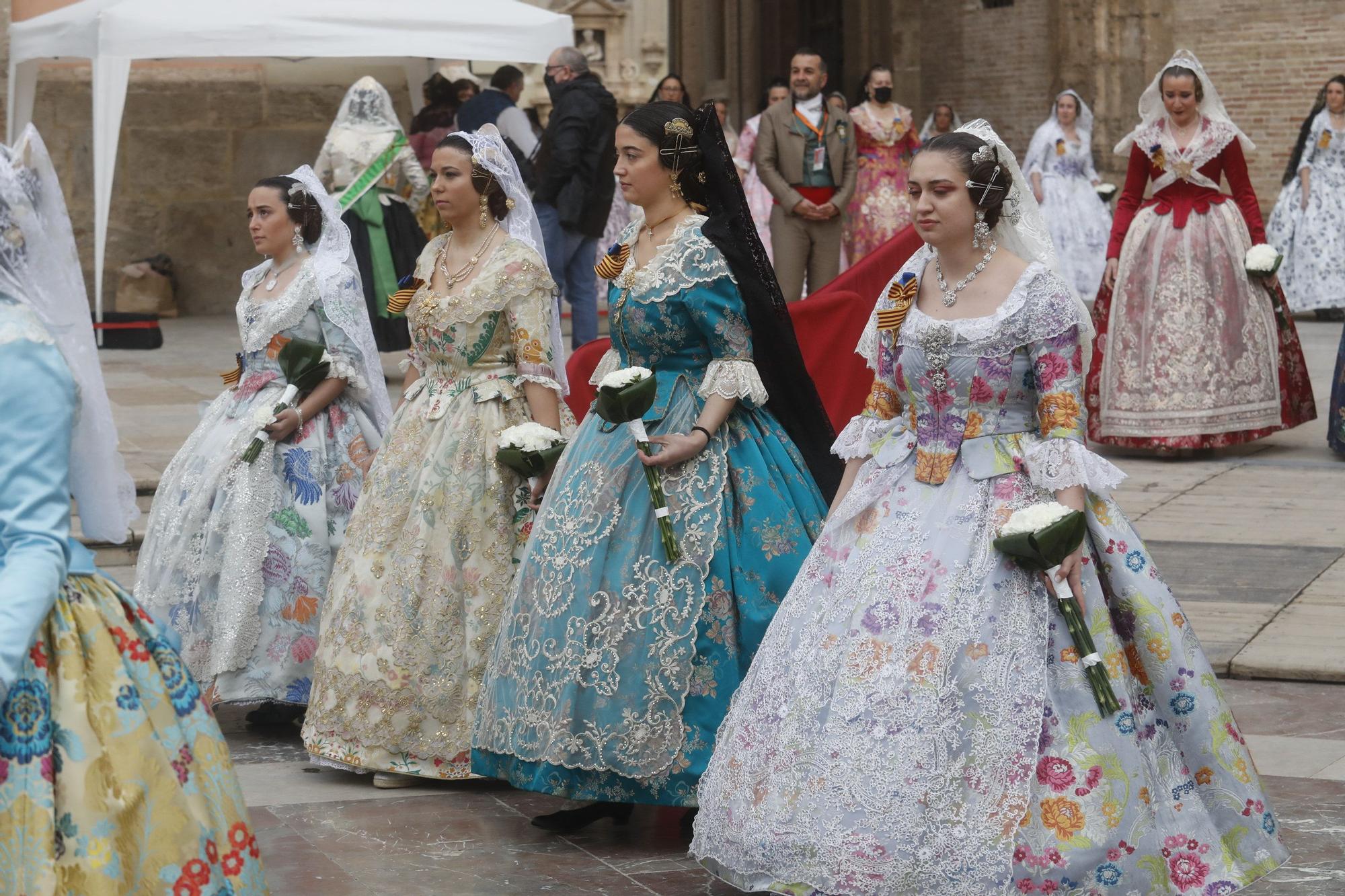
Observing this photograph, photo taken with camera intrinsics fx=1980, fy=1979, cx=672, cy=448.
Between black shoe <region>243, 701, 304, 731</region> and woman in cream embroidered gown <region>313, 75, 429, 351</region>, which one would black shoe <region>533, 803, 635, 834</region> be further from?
woman in cream embroidered gown <region>313, 75, 429, 351</region>

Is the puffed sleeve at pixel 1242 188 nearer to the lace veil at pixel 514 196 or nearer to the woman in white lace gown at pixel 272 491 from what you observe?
the lace veil at pixel 514 196

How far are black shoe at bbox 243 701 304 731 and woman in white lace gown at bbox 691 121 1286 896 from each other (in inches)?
90.4

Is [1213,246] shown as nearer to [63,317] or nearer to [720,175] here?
[720,175]

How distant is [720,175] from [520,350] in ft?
2.66

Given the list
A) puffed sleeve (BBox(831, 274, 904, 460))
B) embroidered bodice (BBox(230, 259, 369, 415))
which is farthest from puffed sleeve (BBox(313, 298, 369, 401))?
puffed sleeve (BBox(831, 274, 904, 460))

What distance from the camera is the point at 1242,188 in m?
9.62

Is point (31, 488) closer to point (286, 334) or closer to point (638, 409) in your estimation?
point (638, 409)

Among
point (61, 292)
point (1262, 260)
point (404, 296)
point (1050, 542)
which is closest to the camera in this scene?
point (61, 292)

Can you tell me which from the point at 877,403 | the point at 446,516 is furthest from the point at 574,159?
the point at 877,403

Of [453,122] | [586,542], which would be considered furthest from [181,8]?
[586,542]

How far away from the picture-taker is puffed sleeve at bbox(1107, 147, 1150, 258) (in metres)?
9.67

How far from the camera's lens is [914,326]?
4.25m

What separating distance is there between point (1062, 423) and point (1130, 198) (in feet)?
19.6

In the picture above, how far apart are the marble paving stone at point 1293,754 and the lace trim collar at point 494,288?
238 centimetres
